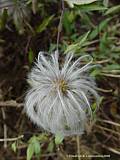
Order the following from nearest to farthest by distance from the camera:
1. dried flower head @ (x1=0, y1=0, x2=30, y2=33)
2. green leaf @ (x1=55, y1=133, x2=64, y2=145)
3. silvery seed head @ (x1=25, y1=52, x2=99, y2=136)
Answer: silvery seed head @ (x1=25, y1=52, x2=99, y2=136) → green leaf @ (x1=55, y1=133, x2=64, y2=145) → dried flower head @ (x1=0, y1=0, x2=30, y2=33)

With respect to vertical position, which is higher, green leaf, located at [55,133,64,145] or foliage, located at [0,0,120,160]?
foliage, located at [0,0,120,160]

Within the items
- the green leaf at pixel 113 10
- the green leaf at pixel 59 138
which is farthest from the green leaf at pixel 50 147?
the green leaf at pixel 113 10

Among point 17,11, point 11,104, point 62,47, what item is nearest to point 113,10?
point 62,47

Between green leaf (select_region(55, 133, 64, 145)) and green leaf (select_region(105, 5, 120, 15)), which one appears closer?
green leaf (select_region(55, 133, 64, 145))

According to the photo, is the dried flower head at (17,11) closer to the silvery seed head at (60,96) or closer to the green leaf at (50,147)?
the silvery seed head at (60,96)

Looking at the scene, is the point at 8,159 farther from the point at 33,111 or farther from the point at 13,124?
the point at 33,111

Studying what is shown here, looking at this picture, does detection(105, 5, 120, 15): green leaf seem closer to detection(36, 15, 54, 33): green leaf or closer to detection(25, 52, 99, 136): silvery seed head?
detection(36, 15, 54, 33): green leaf

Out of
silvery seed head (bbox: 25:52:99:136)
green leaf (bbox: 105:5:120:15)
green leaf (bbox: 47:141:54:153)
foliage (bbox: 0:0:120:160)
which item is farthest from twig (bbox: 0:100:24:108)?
green leaf (bbox: 105:5:120:15)

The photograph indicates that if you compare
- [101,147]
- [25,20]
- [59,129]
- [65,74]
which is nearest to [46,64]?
[65,74]

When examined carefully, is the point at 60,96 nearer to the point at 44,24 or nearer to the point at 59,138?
the point at 59,138
